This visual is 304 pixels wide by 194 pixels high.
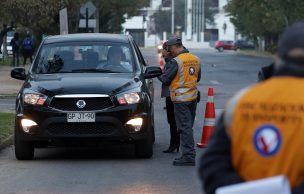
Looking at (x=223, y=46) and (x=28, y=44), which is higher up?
(x=28, y=44)

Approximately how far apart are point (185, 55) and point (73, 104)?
1595 millimetres

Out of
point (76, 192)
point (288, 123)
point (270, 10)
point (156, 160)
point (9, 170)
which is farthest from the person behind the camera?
point (270, 10)

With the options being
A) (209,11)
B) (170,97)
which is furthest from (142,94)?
(209,11)

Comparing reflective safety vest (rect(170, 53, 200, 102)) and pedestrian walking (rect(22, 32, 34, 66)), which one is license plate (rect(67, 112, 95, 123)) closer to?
reflective safety vest (rect(170, 53, 200, 102))

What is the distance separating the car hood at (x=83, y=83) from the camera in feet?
36.2

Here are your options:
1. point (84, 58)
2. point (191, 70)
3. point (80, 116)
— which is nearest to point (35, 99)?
point (80, 116)

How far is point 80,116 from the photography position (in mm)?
10969

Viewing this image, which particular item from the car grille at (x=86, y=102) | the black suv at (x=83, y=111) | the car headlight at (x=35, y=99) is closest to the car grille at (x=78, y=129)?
the black suv at (x=83, y=111)

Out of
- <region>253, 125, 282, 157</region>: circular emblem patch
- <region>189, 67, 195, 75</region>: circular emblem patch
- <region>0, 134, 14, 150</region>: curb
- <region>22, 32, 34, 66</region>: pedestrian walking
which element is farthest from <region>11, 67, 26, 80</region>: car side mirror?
<region>22, 32, 34, 66</region>: pedestrian walking

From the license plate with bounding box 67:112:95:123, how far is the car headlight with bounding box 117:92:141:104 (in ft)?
1.36

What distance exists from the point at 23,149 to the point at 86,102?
45.0 inches

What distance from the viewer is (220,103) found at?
21453 mm

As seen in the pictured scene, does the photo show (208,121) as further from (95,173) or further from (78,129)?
(95,173)

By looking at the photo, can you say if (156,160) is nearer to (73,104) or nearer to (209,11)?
(73,104)
